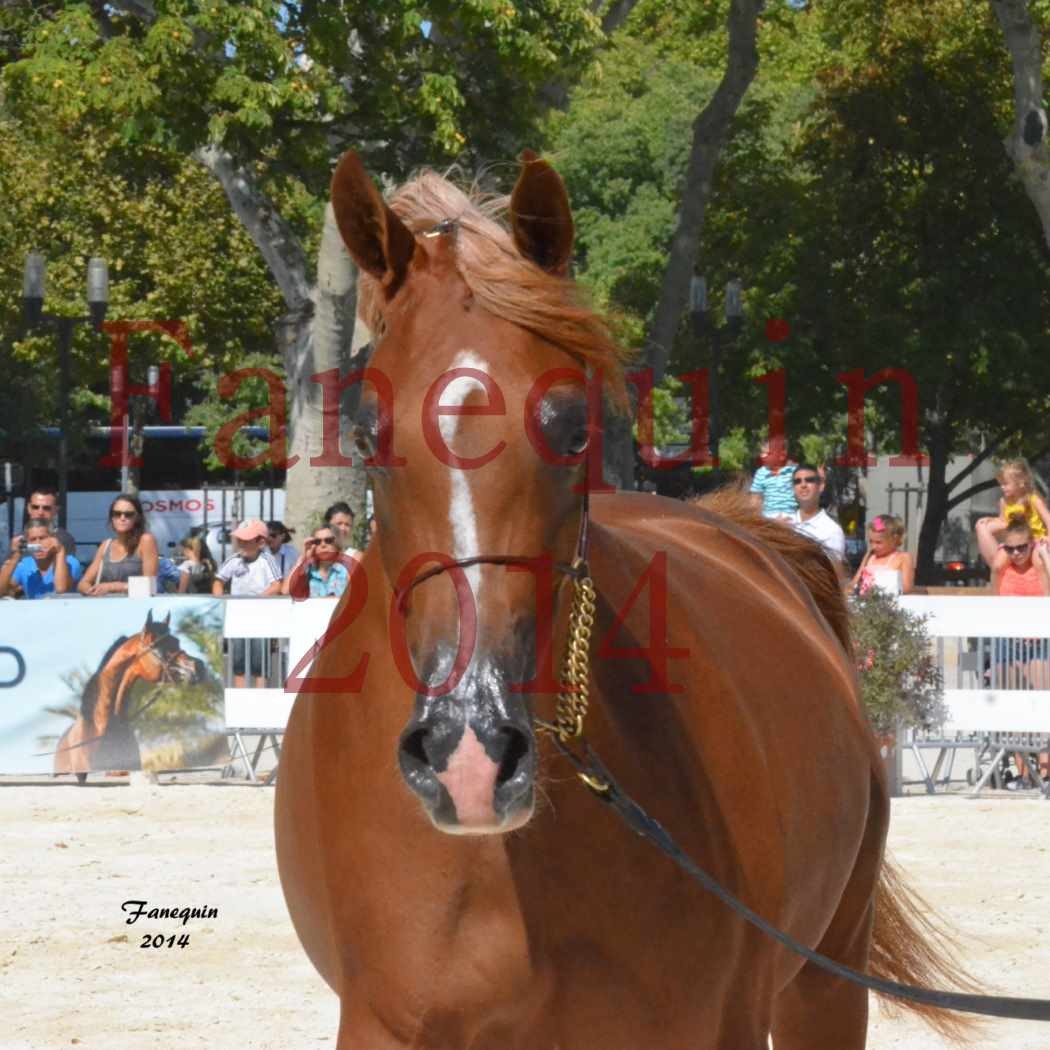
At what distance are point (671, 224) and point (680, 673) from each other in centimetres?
3398

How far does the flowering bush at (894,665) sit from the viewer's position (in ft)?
36.2

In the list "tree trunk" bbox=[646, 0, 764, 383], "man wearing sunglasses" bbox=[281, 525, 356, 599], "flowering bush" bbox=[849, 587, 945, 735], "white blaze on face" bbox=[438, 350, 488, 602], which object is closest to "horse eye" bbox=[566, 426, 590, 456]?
"white blaze on face" bbox=[438, 350, 488, 602]

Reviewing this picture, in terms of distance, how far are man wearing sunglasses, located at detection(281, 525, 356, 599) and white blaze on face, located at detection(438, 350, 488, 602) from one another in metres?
9.20

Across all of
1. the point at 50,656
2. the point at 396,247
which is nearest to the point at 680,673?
the point at 396,247

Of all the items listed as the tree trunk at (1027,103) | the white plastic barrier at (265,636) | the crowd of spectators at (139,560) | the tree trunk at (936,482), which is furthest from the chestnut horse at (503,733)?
the tree trunk at (936,482)

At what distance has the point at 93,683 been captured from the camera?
447 inches

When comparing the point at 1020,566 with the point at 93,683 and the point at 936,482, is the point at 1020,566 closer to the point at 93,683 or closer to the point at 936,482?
the point at 93,683

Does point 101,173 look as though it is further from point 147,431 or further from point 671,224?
point 671,224

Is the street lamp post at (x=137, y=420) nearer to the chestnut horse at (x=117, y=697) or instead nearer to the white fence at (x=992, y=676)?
the chestnut horse at (x=117, y=697)

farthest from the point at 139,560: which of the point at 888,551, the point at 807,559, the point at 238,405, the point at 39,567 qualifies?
the point at 238,405

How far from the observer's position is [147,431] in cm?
3906

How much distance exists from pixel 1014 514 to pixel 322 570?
454cm

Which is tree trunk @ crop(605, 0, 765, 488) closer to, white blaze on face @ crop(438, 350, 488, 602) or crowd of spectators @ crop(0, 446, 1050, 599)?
crowd of spectators @ crop(0, 446, 1050, 599)

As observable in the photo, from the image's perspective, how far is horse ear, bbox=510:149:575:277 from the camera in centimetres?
286
